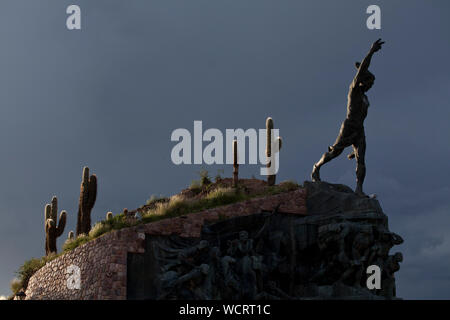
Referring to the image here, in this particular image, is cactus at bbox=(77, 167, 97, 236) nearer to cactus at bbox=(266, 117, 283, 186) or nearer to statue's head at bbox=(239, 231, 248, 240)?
cactus at bbox=(266, 117, 283, 186)

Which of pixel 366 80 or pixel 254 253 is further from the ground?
pixel 366 80

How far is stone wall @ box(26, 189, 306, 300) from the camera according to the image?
73.5ft

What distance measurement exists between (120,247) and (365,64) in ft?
34.6

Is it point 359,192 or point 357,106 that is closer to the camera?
point 359,192

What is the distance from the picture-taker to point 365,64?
2553 cm

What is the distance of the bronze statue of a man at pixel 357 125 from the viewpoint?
25.8 metres

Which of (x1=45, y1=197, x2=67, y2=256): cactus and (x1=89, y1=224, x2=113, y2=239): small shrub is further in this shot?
(x1=45, y1=197, x2=67, y2=256): cactus

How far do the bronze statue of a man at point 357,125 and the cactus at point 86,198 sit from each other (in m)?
9.54

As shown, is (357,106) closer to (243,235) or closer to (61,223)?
(243,235)

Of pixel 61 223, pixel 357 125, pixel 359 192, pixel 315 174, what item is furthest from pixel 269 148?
pixel 61 223

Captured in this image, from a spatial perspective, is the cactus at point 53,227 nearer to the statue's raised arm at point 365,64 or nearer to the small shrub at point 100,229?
the small shrub at point 100,229

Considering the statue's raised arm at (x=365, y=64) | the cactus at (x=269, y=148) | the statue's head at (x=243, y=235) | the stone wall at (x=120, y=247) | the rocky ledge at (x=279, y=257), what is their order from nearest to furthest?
the rocky ledge at (x=279, y=257)
the stone wall at (x=120, y=247)
the statue's head at (x=243, y=235)
the statue's raised arm at (x=365, y=64)
the cactus at (x=269, y=148)

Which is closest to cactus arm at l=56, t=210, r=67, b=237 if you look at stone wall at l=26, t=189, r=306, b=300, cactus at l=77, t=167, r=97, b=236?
cactus at l=77, t=167, r=97, b=236

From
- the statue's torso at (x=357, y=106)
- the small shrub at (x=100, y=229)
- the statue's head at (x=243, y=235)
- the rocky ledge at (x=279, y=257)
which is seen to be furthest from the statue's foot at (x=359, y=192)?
the small shrub at (x=100, y=229)
